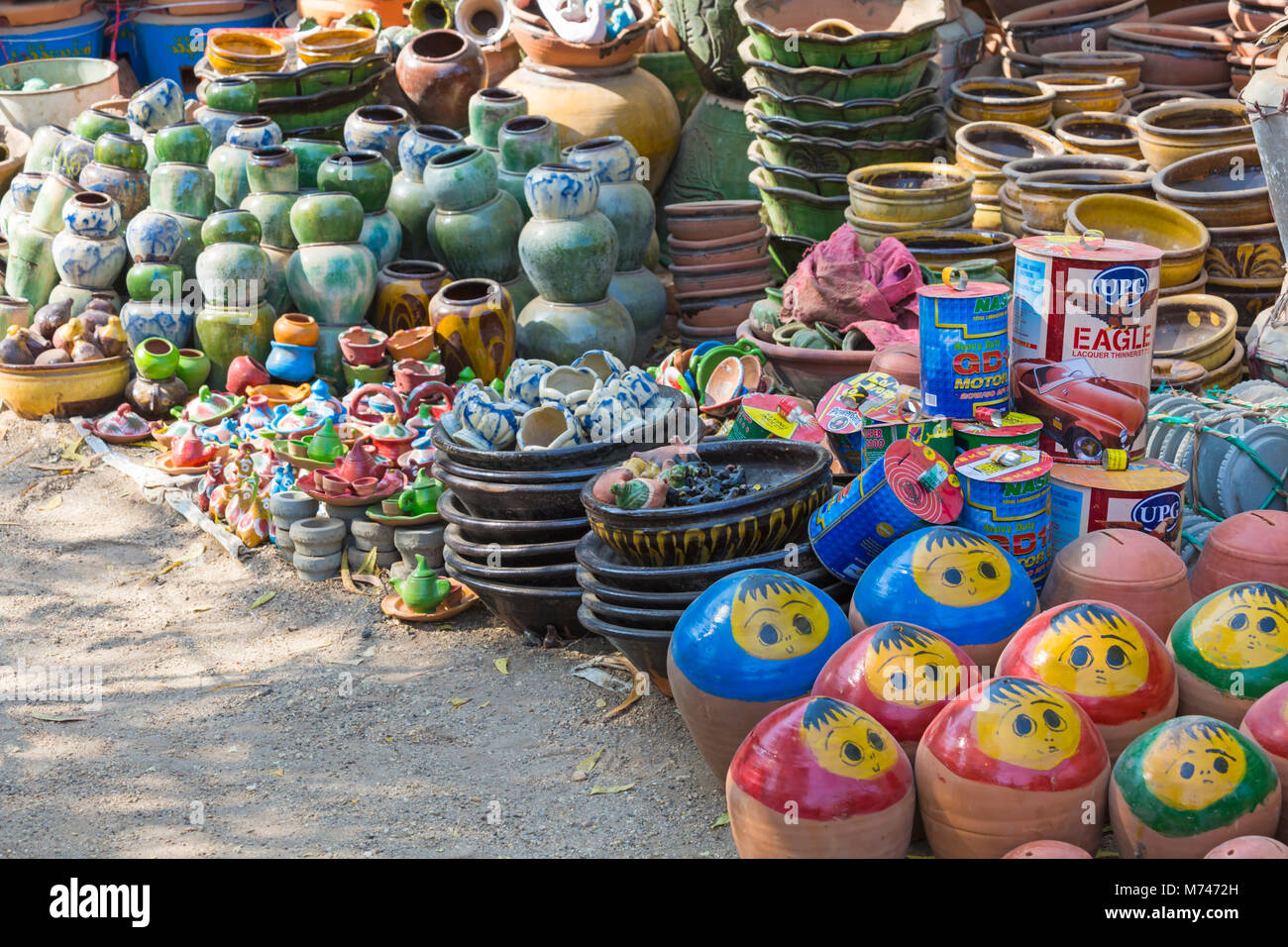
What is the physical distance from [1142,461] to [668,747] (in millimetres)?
1564

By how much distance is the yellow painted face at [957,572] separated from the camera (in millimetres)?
3248

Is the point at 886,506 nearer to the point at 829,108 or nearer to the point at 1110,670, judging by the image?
the point at 1110,670

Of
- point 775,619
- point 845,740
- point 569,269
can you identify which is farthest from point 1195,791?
point 569,269

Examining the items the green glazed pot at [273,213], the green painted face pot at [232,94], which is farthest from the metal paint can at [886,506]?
the green painted face pot at [232,94]

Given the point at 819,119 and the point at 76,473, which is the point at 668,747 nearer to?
the point at 76,473

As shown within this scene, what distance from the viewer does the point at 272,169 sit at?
6230 mm

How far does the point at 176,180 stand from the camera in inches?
245

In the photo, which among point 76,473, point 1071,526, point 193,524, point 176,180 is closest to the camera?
point 1071,526

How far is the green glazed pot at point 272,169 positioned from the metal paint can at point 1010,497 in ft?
12.7

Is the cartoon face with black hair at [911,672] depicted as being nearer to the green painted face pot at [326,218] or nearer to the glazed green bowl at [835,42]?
the green painted face pot at [326,218]

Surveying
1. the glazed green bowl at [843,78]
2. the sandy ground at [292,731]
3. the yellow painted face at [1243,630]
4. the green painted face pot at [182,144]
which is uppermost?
the glazed green bowl at [843,78]

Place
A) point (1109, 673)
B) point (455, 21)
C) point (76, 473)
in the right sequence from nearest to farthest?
point (1109, 673), point (76, 473), point (455, 21)

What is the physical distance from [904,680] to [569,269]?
11.2 feet

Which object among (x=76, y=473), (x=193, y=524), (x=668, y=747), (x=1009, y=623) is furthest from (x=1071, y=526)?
(x=76, y=473)
